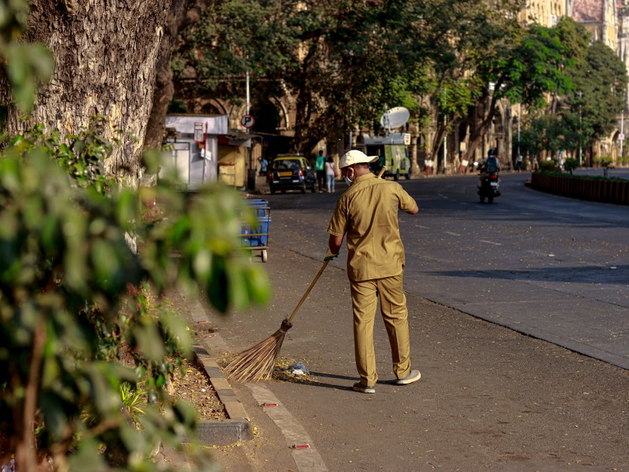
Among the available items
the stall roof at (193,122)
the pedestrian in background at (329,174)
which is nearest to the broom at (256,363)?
the stall roof at (193,122)

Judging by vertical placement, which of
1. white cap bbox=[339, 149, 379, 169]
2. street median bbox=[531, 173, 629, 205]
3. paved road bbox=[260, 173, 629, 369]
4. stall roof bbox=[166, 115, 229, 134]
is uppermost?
stall roof bbox=[166, 115, 229, 134]

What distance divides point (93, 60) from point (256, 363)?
8.28 feet

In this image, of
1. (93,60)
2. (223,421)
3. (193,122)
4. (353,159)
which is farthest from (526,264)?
(193,122)

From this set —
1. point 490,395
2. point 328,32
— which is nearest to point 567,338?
point 490,395

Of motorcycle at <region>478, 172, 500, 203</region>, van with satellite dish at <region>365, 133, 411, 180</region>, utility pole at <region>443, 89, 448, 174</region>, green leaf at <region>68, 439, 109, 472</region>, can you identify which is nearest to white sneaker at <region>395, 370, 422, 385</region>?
Answer: green leaf at <region>68, 439, 109, 472</region>

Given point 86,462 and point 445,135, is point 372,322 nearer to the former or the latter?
point 86,462

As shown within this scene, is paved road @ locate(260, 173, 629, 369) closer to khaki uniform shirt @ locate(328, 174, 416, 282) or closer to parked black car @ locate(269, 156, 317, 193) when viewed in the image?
khaki uniform shirt @ locate(328, 174, 416, 282)

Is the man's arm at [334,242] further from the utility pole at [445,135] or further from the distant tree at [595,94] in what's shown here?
the distant tree at [595,94]

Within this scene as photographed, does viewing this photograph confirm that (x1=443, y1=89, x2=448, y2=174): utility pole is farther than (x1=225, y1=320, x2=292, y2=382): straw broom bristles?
Yes

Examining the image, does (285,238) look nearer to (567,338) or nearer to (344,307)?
(344,307)

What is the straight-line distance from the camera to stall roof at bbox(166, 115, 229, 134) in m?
41.8

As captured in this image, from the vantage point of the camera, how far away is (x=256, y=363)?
815cm

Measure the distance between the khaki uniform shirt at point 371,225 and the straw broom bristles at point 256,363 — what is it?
87 centimetres

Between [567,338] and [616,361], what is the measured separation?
112cm
